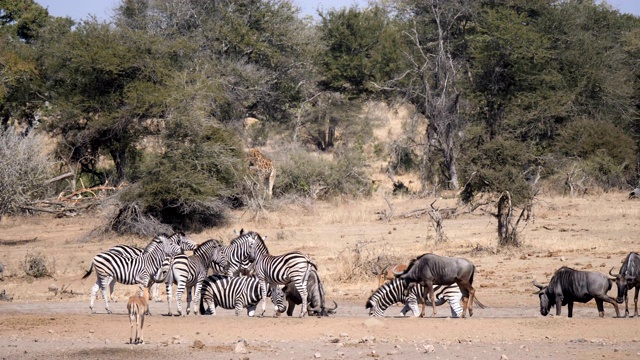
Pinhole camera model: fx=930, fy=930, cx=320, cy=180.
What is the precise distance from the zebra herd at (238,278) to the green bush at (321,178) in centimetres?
1429

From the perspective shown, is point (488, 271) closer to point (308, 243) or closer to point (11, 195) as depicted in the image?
point (308, 243)

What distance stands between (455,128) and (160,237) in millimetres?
19754

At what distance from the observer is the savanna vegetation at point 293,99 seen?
24578mm

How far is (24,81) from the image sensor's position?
30.3 meters

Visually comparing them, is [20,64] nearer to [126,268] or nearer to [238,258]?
[126,268]

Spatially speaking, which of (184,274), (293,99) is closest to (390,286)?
(184,274)

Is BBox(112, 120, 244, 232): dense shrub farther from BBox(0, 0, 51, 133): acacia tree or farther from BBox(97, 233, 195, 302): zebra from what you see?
BBox(97, 233, 195, 302): zebra

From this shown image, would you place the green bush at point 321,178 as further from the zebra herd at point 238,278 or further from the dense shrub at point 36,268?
the zebra herd at point 238,278

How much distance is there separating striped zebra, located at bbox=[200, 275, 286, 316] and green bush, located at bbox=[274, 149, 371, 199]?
603 inches

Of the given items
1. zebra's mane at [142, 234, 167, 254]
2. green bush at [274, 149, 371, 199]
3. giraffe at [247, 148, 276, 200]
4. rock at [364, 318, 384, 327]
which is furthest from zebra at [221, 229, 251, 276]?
green bush at [274, 149, 371, 199]

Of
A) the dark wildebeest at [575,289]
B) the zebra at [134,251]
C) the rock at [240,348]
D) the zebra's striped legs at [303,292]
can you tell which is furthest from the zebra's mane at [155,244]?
the dark wildebeest at [575,289]

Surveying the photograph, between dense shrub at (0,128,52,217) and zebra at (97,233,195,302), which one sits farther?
dense shrub at (0,128,52,217)

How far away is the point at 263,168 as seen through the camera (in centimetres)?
2889

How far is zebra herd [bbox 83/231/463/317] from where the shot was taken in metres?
13.4
